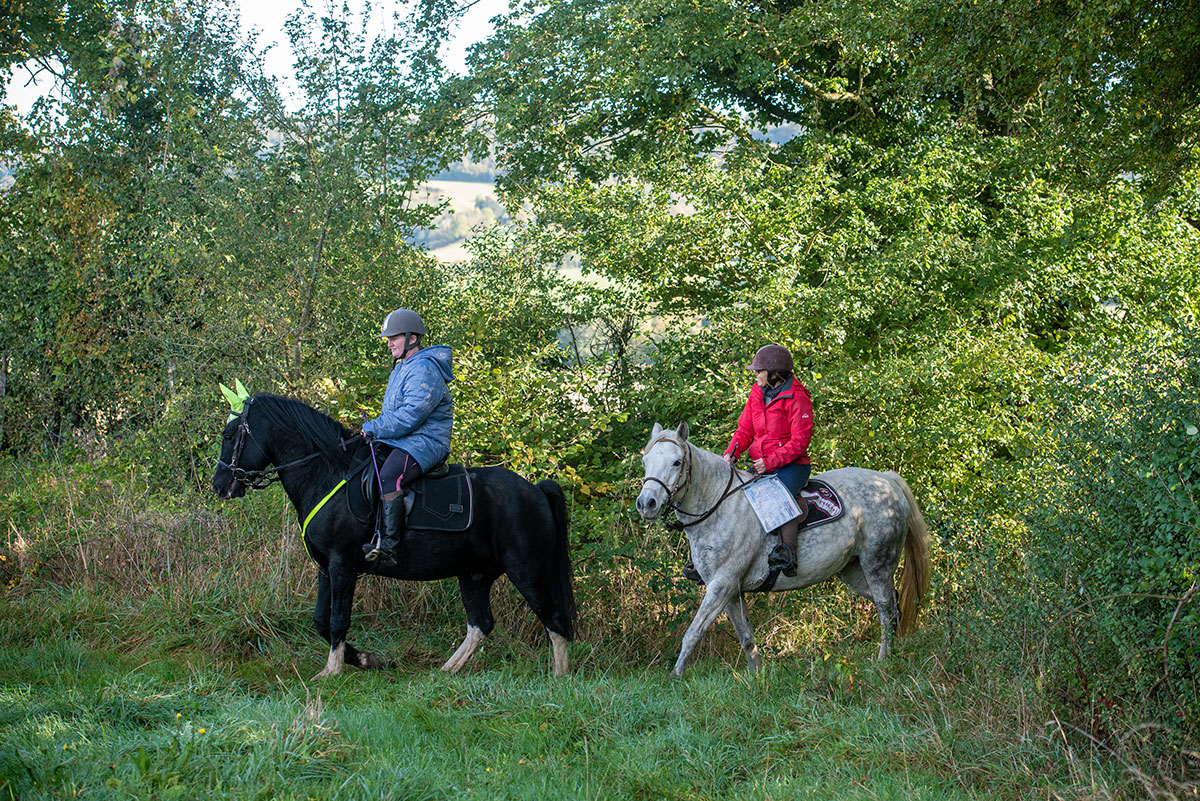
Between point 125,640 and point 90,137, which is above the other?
point 90,137

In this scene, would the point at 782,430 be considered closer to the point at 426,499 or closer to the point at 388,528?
the point at 426,499

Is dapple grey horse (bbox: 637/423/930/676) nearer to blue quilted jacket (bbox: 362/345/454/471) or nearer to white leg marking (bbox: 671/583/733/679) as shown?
white leg marking (bbox: 671/583/733/679)

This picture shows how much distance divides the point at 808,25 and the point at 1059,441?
11.4 metres

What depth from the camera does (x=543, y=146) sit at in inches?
728

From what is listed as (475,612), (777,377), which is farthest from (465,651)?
(777,377)

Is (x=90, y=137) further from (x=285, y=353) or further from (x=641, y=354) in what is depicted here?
(x=641, y=354)

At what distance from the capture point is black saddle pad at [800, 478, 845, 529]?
749cm

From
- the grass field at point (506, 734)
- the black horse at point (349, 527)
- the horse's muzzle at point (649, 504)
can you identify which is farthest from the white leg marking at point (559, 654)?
the horse's muzzle at point (649, 504)

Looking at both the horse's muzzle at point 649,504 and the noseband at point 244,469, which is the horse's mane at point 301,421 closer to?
the noseband at point 244,469

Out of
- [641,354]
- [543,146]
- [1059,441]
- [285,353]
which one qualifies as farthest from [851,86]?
[1059,441]

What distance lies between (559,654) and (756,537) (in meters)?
1.79

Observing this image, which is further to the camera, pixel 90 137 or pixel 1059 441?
pixel 90 137

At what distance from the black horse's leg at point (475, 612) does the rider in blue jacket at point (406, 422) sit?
78 centimetres

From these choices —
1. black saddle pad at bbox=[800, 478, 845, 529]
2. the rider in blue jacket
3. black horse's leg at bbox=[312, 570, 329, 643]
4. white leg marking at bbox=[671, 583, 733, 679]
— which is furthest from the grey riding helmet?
black saddle pad at bbox=[800, 478, 845, 529]
